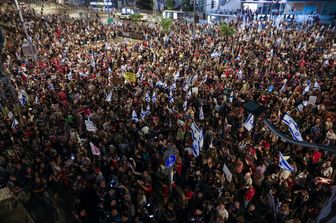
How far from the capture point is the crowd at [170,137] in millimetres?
8055

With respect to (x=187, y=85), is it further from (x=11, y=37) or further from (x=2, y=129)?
(x=11, y=37)

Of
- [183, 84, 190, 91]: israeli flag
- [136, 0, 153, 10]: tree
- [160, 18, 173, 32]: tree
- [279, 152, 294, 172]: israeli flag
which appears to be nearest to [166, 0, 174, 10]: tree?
[136, 0, 153, 10]: tree

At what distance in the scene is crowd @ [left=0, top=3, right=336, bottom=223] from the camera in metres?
8.05

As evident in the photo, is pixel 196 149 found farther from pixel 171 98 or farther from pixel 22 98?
pixel 22 98

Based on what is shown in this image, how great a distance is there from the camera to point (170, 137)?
421 inches

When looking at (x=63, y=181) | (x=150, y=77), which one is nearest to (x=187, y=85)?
(x=150, y=77)

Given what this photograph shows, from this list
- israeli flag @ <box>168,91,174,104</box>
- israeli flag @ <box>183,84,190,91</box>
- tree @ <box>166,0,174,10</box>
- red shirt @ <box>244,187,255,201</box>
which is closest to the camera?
red shirt @ <box>244,187,255,201</box>

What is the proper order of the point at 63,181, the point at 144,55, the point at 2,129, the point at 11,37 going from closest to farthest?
the point at 63,181
the point at 2,129
the point at 144,55
the point at 11,37

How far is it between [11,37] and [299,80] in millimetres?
30450

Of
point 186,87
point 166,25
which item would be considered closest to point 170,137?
point 186,87

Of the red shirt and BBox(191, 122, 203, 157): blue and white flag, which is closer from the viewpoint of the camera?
the red shirt

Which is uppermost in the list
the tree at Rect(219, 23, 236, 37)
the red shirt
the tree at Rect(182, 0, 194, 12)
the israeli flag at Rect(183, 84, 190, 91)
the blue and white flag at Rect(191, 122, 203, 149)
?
the tree at Rect(182, 0, 194, 12)

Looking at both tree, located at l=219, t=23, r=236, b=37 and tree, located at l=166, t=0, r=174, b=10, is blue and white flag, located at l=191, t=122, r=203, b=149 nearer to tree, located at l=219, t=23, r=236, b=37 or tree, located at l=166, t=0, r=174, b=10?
tree, located at l=219, t=23, r=236, b=37

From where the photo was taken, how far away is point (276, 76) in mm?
17219
